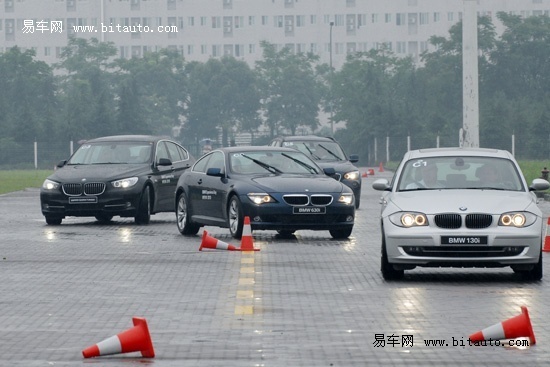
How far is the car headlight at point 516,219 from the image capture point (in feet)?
53.0

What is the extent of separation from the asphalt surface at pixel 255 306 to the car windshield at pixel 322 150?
11984 mm

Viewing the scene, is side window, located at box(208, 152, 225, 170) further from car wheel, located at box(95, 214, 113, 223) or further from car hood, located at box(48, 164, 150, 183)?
car wheel, located at box(95, 214, 113, 223)

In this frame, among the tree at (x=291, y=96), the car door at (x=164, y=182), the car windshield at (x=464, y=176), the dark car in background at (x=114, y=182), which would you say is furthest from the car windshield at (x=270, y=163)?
the tree at (x=291, y=96)

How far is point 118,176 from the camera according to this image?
27797 millimetres

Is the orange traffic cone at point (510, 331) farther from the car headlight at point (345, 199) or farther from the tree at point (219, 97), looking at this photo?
the tree at point (219, 97)

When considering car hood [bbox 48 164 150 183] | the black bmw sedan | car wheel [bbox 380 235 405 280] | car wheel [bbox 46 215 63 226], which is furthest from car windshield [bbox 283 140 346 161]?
car wheel [bbox 380 235 405 280]

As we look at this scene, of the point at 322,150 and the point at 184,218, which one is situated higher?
the point at 322,150

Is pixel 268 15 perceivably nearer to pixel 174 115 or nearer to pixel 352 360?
pixel 174 115

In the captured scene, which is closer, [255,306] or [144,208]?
[255,306]

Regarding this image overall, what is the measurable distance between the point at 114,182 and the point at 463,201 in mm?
12272

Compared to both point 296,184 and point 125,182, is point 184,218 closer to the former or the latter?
point 296,184

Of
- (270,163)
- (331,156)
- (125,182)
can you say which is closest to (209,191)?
(270,163)

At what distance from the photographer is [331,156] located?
35.1 meters

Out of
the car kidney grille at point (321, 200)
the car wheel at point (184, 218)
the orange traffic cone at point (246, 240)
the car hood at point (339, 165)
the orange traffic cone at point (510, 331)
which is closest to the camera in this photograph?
the orange traffic cone at point (510, 331)
